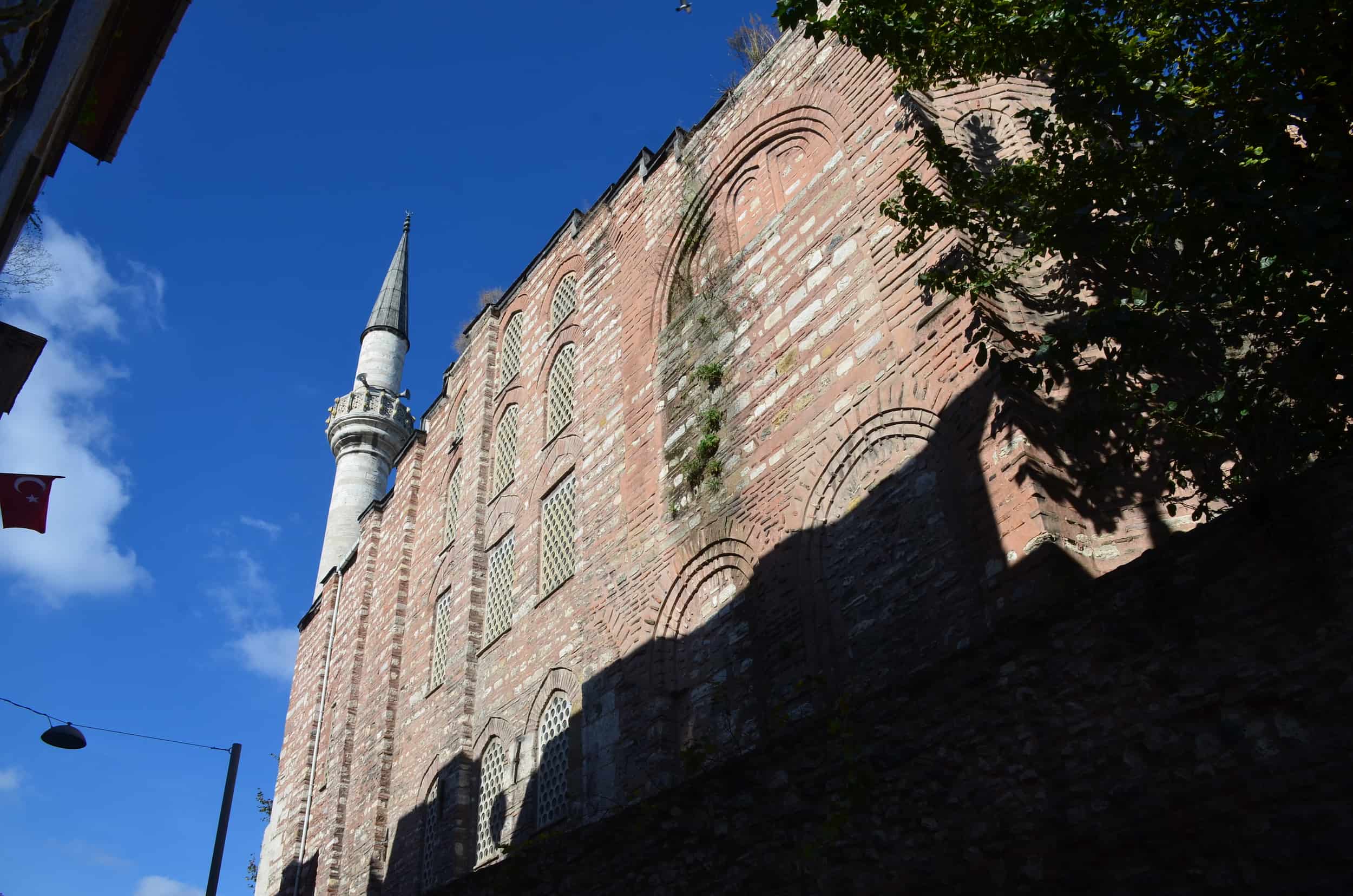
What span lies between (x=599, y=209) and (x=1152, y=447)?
7954 mm

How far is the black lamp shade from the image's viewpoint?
36.7ft

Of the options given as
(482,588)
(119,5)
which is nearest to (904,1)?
(119,5)

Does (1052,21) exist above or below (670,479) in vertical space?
below

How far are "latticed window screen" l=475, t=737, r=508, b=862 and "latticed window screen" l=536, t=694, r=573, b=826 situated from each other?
772 millimetres

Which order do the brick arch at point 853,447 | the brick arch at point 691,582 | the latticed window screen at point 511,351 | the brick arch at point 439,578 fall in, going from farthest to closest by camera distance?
the latticed window screen at point 511,351 → the brick arch at point 439,578 → the brick arch at point 691,582 → the brick arch at point 853,447

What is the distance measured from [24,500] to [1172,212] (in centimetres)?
716

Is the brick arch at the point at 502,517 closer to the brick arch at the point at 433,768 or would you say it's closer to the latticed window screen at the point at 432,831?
the brick arch at the point at 433,768

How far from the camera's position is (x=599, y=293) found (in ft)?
39.1

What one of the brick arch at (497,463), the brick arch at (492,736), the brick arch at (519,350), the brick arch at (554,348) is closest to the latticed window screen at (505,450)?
the brick arch at (497,463)

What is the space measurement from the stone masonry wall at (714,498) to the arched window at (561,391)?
0.14 m

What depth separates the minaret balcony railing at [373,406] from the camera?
77.8ft

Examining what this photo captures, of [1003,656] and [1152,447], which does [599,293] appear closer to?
[1152,447]

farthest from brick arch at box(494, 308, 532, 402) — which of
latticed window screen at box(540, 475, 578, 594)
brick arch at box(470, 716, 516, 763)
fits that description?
brick arch at box(470, 716, 516, 763)

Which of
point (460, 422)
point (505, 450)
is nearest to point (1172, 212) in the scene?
point (505, 450)
